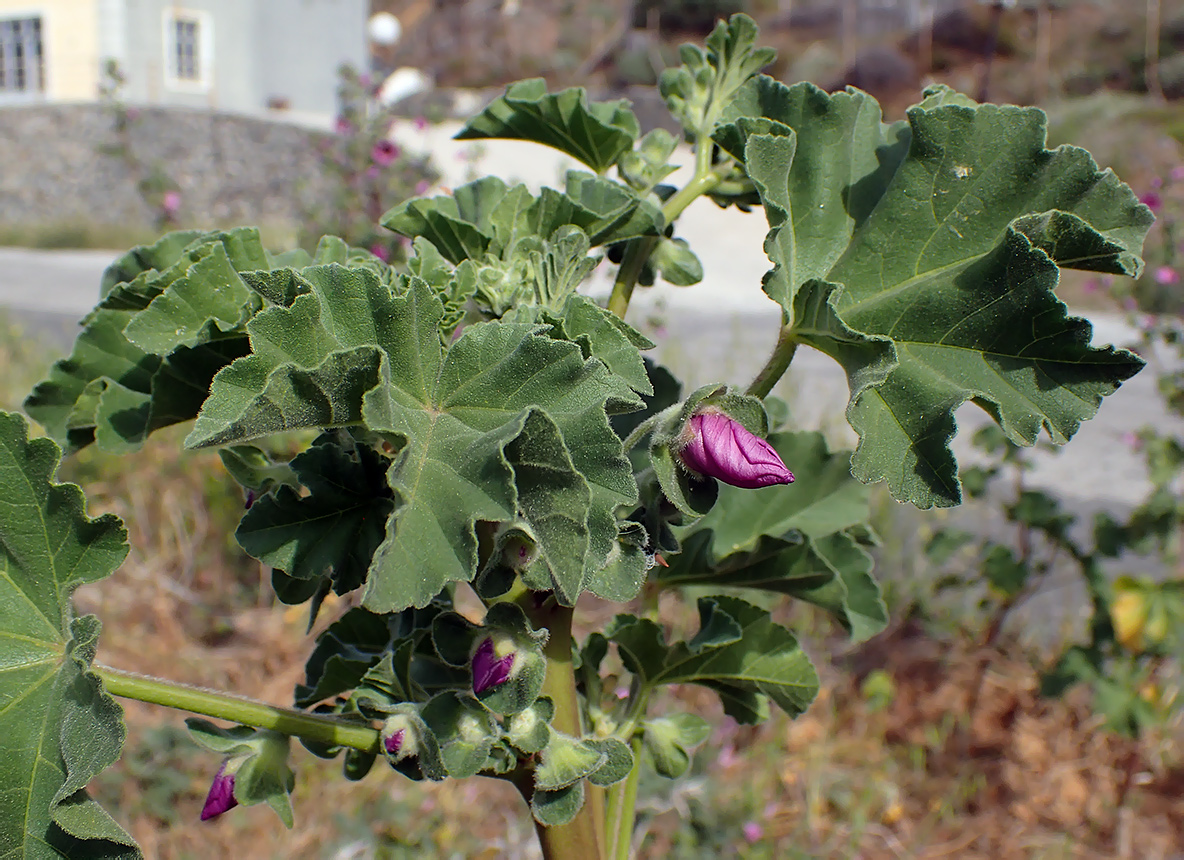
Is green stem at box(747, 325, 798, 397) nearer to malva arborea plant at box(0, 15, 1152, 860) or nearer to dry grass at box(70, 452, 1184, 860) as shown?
malva arborea plant at box(0, 15, 1152, 860)

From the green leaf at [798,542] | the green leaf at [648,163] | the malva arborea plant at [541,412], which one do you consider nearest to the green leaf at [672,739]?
the malva arborea plant at [541,412]

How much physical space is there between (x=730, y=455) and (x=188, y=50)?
67.5ft

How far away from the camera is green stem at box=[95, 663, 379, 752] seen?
0.72m

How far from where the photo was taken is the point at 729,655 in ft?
3.07

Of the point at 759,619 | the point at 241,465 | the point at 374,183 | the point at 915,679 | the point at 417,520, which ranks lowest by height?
the point at 915,679

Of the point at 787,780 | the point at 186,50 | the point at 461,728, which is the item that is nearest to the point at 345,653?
the point at 461,728

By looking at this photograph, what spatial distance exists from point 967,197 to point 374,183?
4738mm

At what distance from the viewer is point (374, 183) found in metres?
5.17

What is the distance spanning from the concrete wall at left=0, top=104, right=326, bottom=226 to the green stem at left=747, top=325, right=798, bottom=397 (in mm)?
16153

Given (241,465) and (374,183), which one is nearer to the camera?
(241,465)

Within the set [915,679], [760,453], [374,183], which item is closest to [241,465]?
[760,453]

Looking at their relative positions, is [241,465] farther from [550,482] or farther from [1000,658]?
[1000,658]

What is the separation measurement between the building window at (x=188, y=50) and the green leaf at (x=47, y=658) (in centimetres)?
1962

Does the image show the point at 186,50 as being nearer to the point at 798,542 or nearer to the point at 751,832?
the point at 751,832
